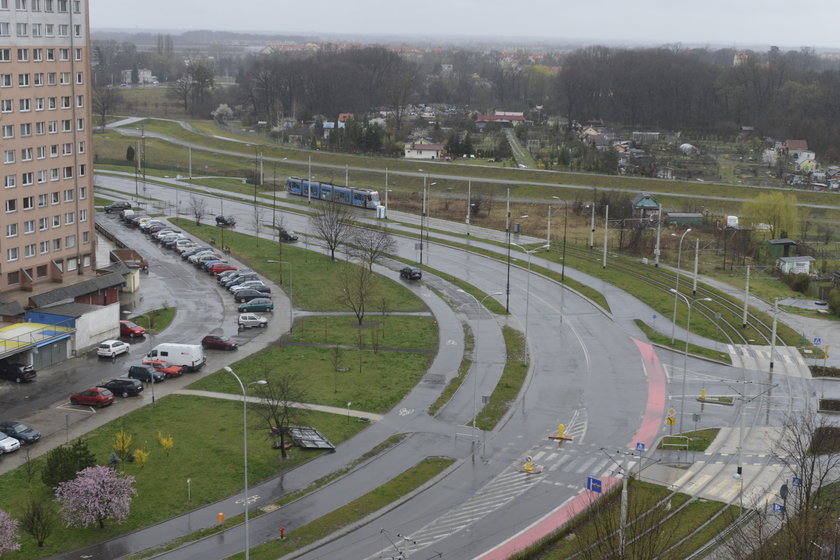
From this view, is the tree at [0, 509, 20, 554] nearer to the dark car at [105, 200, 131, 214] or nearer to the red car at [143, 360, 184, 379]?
the red car at [143, 360, 184, 379]

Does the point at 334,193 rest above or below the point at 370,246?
above

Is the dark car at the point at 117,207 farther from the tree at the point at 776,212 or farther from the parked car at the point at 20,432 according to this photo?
the tree at the point at 776,212

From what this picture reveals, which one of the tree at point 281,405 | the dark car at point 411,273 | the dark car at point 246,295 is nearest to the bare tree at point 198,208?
the dark car at point 411,273

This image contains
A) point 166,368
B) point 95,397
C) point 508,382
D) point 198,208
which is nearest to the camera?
point 95,397

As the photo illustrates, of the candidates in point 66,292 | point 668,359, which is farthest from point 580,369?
point 66,292

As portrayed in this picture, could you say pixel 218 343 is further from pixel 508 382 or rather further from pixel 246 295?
pixel 508 382

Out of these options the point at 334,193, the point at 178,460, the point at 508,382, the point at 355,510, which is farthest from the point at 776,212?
the point at 178,460
